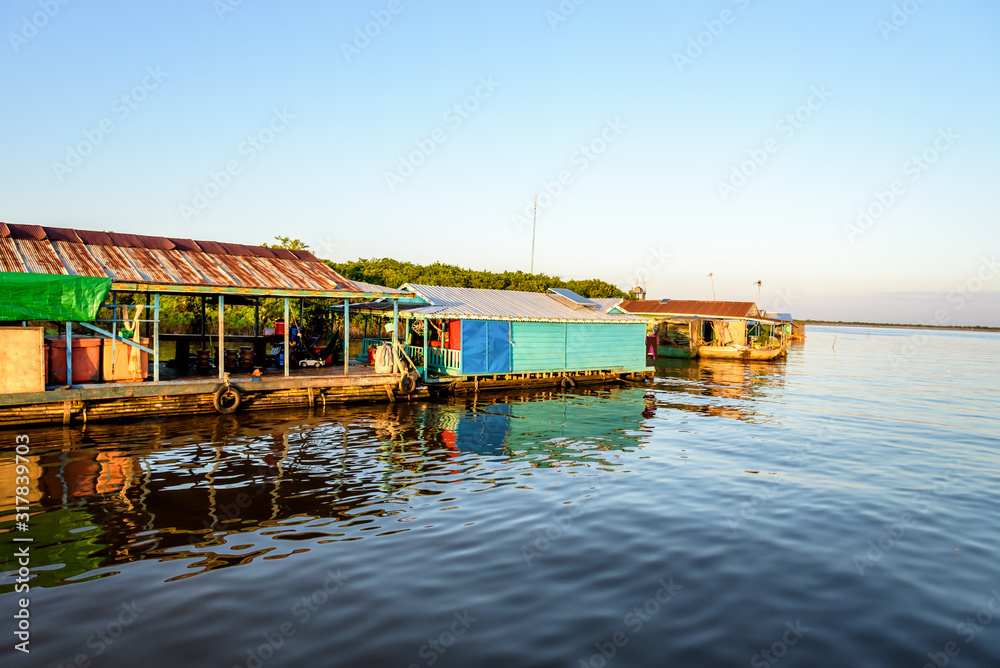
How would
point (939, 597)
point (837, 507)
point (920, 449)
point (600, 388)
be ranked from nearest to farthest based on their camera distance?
point (939, 597), point (837, 507), point (920, 449), point (600, 388)

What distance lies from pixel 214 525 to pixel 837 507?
33.9 ft

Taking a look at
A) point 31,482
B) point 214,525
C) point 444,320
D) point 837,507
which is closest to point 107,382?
point 31,482

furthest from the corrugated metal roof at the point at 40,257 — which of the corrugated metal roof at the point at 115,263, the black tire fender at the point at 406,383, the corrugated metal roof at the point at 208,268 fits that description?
the black tire fender at the point at 406,383

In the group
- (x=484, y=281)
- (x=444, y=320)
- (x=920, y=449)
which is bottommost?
(x=920, y=449)

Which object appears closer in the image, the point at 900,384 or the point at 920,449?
the point at 920,449

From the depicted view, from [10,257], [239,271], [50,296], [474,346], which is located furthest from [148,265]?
[474,346]

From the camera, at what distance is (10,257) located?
51.8 feet

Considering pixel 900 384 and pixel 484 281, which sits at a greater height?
pixel 484 281

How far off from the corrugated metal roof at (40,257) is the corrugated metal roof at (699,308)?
125 ft

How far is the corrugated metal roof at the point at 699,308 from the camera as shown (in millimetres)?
50344

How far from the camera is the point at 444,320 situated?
82.7ft

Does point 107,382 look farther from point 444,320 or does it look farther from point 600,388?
point 600,388

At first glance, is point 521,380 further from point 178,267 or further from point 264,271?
point 178,267

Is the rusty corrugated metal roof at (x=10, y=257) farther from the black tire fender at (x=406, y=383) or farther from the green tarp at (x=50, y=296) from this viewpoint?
the black tire fender at (x=406, y=383)
